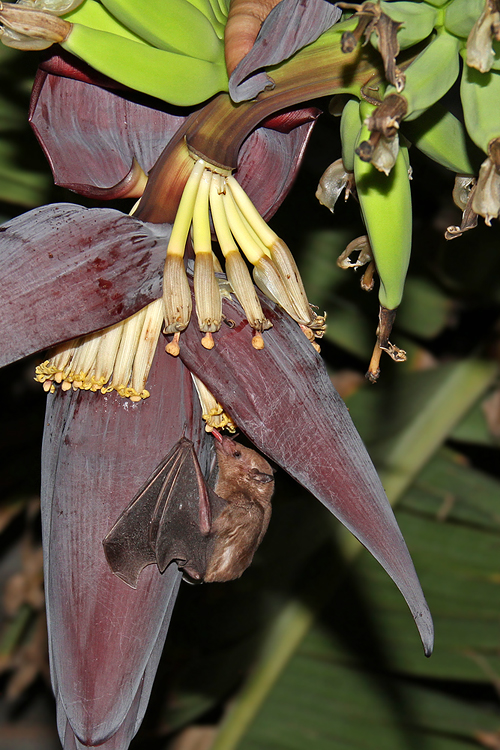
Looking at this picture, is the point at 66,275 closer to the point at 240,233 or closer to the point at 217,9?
the point at 240,233

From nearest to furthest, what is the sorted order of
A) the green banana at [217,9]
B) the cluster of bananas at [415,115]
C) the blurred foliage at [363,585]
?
the cluster of bananas at [415,115], the green banana at [217,9], the blurred foliage at [363,585]

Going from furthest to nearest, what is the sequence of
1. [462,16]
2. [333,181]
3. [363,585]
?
[363,585] → [333,181] → [462,16]

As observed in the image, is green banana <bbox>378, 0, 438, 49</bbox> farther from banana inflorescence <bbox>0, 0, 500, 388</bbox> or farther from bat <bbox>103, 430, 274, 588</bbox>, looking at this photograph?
bat <bbox>103, 430, 274, 588</bbox>

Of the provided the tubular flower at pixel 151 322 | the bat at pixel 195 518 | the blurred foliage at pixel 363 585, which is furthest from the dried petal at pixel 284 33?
the blurred foliage at pixel 363 585

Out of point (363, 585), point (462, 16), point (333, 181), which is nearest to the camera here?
point (462, 16)

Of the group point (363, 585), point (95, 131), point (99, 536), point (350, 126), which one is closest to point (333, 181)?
point (350, 126)

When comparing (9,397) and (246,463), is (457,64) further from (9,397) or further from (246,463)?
(9,397)

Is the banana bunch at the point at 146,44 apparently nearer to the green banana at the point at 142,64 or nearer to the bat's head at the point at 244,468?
the green banana at the point at 142,64
